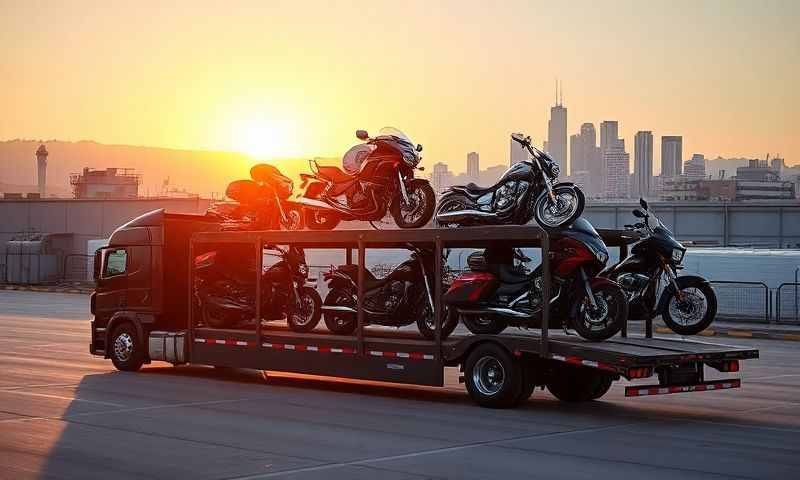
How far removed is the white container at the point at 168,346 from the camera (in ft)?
65.8

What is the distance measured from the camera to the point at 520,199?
1634cm

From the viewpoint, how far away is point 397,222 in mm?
18391

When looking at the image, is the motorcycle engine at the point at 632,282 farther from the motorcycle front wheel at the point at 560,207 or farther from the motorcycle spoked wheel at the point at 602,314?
the motorcycle front wheel at the point at 560,207

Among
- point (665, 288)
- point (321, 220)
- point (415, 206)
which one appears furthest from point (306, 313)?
point (665, 288)

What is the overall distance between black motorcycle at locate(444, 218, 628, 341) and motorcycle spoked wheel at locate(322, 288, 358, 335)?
7.14 feet

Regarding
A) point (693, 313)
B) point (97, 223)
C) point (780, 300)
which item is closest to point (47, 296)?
point (97, 223)

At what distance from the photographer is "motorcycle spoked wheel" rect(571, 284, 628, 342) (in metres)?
15.2

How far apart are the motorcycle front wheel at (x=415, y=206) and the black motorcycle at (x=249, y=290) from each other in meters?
1.88

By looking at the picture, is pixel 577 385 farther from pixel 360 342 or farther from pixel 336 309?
pixel 336 309

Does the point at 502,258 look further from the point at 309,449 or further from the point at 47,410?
the point at 47,410

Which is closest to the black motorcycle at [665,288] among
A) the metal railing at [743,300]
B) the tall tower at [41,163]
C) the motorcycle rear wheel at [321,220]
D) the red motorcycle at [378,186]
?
the red motorcycle at [378,186]

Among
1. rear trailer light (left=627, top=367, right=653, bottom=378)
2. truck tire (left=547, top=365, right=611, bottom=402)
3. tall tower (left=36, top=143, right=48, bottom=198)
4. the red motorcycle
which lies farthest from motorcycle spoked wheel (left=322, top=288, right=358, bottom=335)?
tall tower (left=36, top=143, right=48, bottom=198)

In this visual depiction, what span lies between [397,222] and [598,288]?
403cm

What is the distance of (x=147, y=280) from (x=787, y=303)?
20.6m
